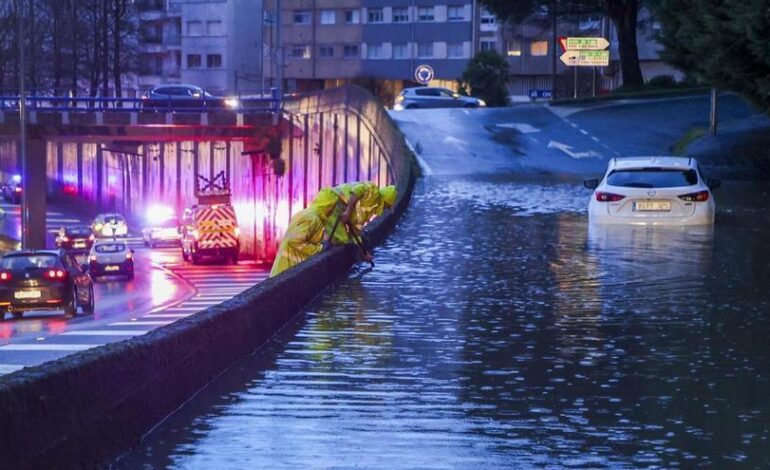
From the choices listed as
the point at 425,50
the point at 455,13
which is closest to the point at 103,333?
the point at 455,13

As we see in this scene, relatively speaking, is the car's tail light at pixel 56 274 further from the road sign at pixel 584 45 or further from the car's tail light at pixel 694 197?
the road sign at pixel 584 45

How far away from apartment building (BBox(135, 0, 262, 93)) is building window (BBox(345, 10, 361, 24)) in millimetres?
6502

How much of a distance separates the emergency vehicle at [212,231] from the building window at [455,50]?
38448mm

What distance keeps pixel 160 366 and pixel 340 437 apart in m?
1.26

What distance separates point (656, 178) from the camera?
76.1 feet

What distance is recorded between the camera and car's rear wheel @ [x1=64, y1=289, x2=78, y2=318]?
32.6m

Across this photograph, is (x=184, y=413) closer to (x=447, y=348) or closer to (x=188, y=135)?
(x=447, y=348)

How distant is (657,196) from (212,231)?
3732 centimetres

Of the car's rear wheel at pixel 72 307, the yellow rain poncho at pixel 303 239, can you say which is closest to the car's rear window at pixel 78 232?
the car's rear wheel at pixel 72 307

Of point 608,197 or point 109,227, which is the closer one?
point 608,197

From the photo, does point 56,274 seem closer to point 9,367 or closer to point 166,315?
point 166,315

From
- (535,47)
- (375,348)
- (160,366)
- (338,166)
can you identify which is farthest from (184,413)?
(535,47)

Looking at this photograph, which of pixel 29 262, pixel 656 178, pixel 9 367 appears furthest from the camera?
pixel 29 262

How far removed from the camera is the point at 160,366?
887 cm
